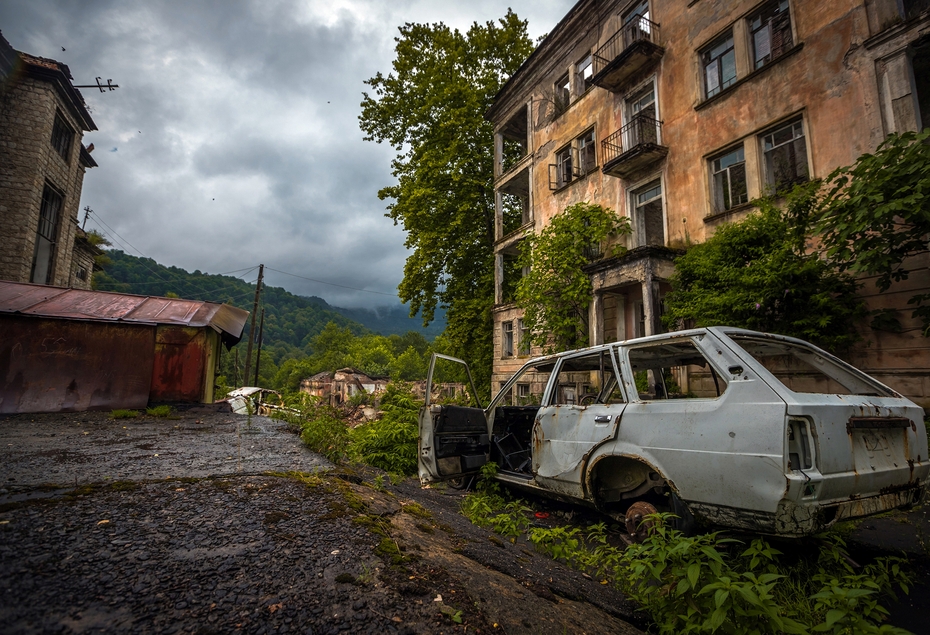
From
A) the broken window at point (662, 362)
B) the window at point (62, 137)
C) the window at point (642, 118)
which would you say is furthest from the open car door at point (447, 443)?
the window at point (62, 137)

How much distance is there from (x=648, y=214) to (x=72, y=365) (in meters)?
15.6

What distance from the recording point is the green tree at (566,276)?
13258 mm

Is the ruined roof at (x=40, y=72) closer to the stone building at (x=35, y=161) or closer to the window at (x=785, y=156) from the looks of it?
the stone building at (x=35, y=161)

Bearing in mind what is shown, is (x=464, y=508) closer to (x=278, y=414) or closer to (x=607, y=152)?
(x=278, y=414)

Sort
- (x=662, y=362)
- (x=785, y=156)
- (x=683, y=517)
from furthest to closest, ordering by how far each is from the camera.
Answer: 1. (x=785, y=156)
2. (x=662, y=362)
3. (x=683, y=517)

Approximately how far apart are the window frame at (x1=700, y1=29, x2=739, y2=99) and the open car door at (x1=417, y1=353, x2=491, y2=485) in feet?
35.5

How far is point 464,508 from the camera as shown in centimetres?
462

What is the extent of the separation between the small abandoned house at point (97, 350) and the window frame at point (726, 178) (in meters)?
12.7

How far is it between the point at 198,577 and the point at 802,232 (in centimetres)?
971

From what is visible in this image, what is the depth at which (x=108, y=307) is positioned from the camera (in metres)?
9.88

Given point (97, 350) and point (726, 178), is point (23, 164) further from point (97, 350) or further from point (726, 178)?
point (726, 178)

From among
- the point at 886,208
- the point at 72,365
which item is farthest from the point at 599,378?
the point at 72,365

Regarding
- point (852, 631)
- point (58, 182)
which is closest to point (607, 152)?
point (852, 631)

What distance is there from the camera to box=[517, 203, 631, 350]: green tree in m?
13.3
